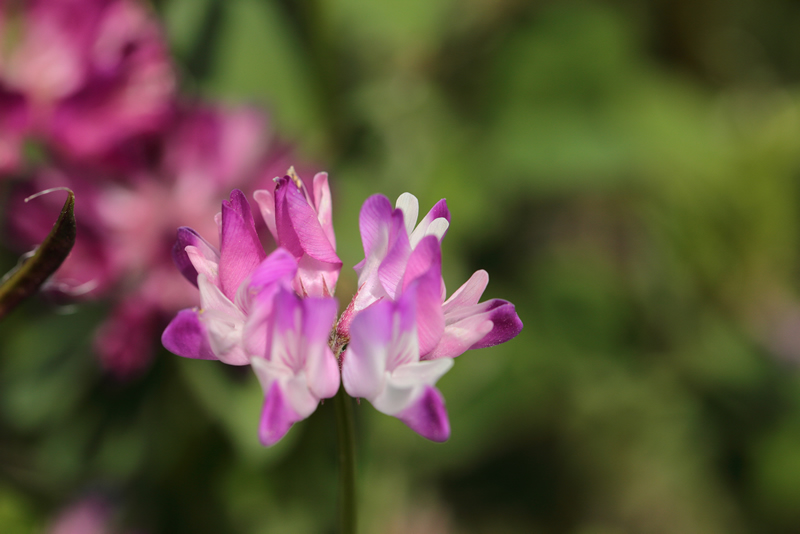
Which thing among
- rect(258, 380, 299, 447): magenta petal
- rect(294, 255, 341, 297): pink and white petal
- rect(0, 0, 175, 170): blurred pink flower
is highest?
rect(0, 0, 175, 170): blurred pink flower

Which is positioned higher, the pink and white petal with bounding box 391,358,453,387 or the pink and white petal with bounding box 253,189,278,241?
the pink and white petal with bounding box 253,189,278,241

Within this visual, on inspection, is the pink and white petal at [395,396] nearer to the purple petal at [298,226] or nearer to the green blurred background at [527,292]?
the purple petal at [298,226]

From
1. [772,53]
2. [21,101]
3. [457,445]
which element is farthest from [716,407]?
[21,101]

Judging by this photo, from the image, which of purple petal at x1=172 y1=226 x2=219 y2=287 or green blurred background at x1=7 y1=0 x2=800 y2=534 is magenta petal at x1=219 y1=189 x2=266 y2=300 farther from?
green blurred background at x1=7 y1=0 x2=800 y2=534

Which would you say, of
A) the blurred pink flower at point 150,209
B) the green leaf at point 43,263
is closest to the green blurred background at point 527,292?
the blurred pink flower at point 150,209

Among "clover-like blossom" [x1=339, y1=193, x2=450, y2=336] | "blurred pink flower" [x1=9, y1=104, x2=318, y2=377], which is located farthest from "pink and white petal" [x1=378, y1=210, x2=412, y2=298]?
"blurred pink flower" [x1=9, y1=104, x2=318, y2=377]

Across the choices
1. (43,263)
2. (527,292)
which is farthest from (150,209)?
(527,292)

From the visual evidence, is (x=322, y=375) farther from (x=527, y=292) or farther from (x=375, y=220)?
(x=527, y=292)
